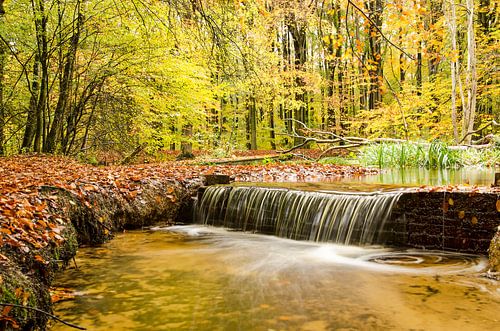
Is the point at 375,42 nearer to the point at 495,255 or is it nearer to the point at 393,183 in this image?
the point at 393,183

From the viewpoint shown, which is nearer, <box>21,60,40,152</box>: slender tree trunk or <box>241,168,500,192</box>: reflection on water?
<box>241,168,500,192</box>: reflection on water

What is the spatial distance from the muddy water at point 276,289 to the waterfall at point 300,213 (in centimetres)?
34

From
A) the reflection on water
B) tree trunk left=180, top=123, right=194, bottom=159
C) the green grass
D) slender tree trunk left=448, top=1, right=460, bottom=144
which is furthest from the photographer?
tree trunk left=180, top=123, right=194, bottom=159

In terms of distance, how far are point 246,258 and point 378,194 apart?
2.32 meters

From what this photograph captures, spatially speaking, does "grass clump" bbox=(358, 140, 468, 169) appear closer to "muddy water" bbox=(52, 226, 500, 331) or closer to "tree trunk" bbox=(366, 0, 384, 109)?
"tree trunk" bbox=(366, 0, 384, 109)

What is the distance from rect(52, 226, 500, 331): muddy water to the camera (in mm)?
3338

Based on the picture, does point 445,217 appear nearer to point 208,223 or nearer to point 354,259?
point 354,259

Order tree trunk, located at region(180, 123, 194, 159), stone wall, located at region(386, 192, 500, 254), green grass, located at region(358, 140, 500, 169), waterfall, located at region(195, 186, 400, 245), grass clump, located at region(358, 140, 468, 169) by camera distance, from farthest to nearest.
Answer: tree trunk, located at region(180, 123, 194, 159)
grass clump, located at region(358, 140, 468, 169)
green grass, located at region(358, 140, 500, 169)
waterfall, located at region(195, 186, 400, 245)
stone wall, located at region(386, 192, 500, 254)

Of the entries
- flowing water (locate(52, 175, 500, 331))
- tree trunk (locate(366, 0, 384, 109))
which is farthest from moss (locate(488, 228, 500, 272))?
tree trunk (locate(366, 0, 384, 109))

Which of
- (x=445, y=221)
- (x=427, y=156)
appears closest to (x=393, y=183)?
(x=445, y=221)

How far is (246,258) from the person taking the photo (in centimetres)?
564

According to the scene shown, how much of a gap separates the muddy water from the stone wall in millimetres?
264

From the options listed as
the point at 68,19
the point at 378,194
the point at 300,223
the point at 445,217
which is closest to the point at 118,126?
the point at 68,19

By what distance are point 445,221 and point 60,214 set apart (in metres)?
4.93
